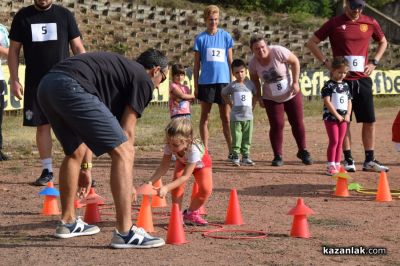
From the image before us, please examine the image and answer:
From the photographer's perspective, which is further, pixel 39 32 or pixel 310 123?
pixel 310 123

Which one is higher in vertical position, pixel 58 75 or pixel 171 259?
pixel 58 75

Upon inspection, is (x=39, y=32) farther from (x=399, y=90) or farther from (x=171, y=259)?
(x=399, y=90)

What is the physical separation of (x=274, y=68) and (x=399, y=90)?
20722 millimetres

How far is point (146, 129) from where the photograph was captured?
18375 mm

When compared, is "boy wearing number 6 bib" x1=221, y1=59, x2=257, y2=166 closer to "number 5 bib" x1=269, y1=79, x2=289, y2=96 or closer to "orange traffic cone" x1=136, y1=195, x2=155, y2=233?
"number 5 bib" x1=269, y1=79, x2=289, y2=96

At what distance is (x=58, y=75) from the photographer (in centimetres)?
725

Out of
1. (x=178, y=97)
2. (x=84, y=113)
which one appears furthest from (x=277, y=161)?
(x=84, y=113)

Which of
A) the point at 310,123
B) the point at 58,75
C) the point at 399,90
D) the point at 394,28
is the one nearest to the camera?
the point at 58,75

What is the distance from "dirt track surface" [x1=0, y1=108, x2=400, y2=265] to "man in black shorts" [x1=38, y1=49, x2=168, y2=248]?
15.9 inches

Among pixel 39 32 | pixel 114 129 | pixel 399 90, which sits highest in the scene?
pixel 39 32

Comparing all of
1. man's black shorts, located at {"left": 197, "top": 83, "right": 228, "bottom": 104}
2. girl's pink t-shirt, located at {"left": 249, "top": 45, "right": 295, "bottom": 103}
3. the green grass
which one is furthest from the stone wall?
girl's pink t-shirt, located at {"left": 249, "top": 45, "right": 295, "bottom": 103}

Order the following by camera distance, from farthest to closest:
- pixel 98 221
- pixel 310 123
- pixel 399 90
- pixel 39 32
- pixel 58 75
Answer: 1. pixel 399 90
2. pixel 310 123
3. pixel 39 32
4. pixel 98 221
5. pixel 58 75

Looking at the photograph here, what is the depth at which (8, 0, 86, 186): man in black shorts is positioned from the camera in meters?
10.5

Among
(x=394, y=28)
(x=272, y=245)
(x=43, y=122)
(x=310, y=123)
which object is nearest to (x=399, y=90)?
(x=310, y=123)
